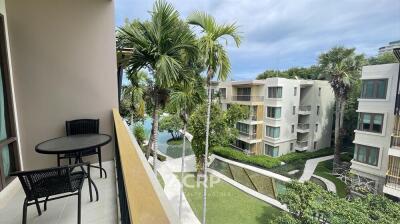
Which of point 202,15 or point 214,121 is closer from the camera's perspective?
point 202,15

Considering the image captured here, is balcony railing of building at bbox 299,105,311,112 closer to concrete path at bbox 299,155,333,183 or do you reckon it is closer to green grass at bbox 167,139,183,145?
concrete path at bbox 299,155,333,183

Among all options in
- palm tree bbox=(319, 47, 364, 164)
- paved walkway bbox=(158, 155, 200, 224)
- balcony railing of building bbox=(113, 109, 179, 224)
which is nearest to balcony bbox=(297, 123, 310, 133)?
palm tree bbox=(319, 47, 364, 164)

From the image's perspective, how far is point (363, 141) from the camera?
34.9 ft

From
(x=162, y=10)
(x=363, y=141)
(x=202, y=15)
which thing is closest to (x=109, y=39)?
(x=162, y=10)

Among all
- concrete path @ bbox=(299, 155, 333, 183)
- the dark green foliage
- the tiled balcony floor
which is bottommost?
concrete path @ bbox=(299, 155, 333, 183)

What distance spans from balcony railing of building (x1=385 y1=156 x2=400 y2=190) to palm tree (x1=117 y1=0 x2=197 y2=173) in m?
9.94

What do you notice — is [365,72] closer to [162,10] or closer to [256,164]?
[256,164]

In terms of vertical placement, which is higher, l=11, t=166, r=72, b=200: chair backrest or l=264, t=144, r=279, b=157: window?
l=11, t=166, r=72, b=200: chair backrest

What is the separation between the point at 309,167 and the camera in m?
14.9

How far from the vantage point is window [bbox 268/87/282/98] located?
642 inches

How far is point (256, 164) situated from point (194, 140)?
194 inches

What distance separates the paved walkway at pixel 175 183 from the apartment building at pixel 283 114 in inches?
245

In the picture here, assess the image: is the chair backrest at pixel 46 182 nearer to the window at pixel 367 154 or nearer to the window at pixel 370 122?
the window at pixel 370 122

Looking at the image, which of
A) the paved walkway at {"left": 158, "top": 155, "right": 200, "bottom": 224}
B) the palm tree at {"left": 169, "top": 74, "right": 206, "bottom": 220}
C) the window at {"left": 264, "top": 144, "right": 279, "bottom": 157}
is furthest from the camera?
the window at {"left": 264, "top": 144, "right": 279, "bottom": 157}
